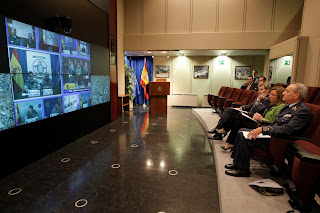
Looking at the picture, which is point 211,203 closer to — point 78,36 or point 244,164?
point 244,164

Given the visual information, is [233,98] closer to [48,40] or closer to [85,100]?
[85,100]

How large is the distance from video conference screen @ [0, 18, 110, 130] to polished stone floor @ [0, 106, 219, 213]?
87cm

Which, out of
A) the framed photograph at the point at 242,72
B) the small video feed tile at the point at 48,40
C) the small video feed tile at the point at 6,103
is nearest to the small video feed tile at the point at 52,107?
the small video feed tile at the point at 6,103

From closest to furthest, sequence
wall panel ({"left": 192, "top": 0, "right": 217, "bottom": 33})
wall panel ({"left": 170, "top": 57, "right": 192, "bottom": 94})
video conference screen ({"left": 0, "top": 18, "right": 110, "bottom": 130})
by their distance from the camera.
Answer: video conference screen ({"left": 0, "top": 18, "right": 110, "bottom": 130}) → wall panel ({"left": 192, "top": 0, "right": 217, "bottom": 33}) → wall panel ({"left": 170, "top": 57, "right": 192, "bottom": 94})

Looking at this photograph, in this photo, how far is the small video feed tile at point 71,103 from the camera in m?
4.04

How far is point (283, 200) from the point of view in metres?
1.95

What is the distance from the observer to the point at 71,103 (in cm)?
424

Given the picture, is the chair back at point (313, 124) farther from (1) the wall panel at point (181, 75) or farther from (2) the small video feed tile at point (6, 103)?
(1) the wall panel at point (181, 75)

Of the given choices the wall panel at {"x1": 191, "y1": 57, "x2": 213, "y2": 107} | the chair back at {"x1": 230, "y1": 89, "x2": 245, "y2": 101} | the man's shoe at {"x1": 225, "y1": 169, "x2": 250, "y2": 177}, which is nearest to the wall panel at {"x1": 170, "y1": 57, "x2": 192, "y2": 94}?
the wall panel at {"x1": 191, "y1": 57, "x2": 213, "y2": 107}

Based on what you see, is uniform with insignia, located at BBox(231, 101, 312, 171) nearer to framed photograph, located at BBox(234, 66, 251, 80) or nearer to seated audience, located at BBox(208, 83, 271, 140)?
seated audience, located at BBox(208, 83, 271, 140)

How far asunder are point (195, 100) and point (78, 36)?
20.7 feet

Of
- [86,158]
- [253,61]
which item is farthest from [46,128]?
[253,61]

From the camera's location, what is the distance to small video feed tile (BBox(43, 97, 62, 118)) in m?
3.50

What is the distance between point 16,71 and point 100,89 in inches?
106
